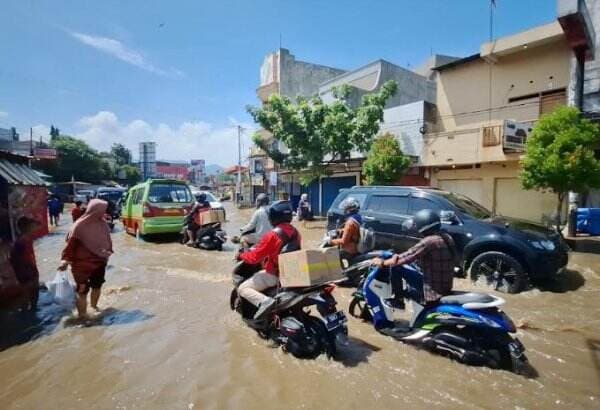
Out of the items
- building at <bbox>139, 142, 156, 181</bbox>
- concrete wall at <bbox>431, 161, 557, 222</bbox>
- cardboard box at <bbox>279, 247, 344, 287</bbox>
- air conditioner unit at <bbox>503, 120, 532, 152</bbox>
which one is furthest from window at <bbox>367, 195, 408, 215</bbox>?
building at <bbox>139, 142, 156, 181</bbox>

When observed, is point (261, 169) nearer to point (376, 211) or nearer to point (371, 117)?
point (371, 117)

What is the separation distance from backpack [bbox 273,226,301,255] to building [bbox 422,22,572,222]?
11407mm

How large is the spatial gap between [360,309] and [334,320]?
5.04ft

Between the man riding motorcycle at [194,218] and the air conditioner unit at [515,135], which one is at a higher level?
the air conditioner unit at [515,135]

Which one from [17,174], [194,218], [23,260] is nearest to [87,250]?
[23,260]

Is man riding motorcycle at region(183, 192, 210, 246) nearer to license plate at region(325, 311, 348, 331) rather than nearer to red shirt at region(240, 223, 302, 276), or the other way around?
red shirt at region(240, 223, 302, 276)

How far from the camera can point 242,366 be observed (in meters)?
3.68

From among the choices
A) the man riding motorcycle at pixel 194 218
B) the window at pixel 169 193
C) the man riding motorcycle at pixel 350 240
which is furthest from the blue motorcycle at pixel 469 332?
the window at pixel 169 193

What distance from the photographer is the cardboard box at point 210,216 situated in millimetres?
10484

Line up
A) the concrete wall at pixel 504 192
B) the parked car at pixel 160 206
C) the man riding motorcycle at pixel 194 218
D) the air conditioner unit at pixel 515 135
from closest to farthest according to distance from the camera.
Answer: the man riding motorcycle at pixel 194 218 < the parked car at pixel 160 206 < the air conditioner unit at pixel 515 135 < the concrete wall at pixel 504 192

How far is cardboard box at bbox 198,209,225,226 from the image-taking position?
10.5m

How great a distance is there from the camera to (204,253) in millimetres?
10234

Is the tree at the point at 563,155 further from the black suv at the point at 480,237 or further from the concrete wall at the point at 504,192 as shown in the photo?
the concrete wall at the point at 504,192

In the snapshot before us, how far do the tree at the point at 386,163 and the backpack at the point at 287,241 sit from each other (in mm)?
11234
